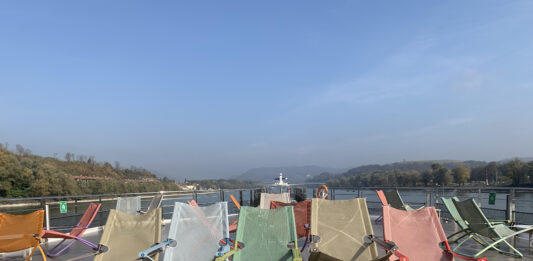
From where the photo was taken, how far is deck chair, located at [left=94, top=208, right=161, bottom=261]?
322 centimetres

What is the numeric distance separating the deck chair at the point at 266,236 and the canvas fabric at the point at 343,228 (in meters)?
0.25

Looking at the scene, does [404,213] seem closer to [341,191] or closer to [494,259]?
[494,259]

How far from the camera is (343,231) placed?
338cm

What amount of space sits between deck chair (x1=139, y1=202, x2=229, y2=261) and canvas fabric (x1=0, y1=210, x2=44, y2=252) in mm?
1825

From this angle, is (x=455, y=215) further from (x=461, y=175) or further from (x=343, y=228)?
(x=461, y=175)

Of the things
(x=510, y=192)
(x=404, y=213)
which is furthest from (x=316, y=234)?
(x=510, y=192)

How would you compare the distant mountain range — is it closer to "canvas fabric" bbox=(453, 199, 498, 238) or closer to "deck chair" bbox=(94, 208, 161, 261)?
"canvas fabric" bbox=(453, 199, 498, 238)

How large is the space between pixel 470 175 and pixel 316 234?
58.7m

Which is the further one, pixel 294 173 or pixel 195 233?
pixel 294 173

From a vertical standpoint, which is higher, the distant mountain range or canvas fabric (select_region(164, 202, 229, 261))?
canvas fabric (select_region(164, 202, 229, 261))

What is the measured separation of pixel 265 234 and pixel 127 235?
1377mm

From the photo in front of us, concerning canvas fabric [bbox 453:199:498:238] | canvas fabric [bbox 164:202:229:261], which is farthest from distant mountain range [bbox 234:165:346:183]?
canvas fabric [bbox 164:202:229:261]

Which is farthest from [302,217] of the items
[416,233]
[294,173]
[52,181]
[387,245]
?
[294,173]

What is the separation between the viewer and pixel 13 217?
411 cm
